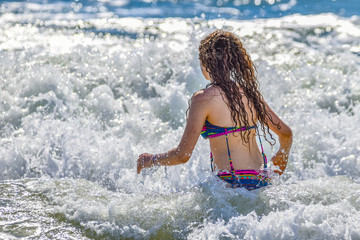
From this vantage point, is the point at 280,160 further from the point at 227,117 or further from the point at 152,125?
the point at 152,125

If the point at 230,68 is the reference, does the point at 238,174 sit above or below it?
below

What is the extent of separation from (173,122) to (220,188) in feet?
10.2

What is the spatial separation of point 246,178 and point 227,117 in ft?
1.62

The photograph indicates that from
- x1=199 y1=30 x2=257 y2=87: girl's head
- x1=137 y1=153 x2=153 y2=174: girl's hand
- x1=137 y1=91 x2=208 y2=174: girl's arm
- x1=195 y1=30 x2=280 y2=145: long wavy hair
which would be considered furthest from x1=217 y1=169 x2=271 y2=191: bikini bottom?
x1=199 y1=30 x2=257 y2=87: girl's head

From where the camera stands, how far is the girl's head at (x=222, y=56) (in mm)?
3566

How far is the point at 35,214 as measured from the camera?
→ 4289 millimetres

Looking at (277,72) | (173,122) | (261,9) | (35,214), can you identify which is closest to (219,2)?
(261,9)

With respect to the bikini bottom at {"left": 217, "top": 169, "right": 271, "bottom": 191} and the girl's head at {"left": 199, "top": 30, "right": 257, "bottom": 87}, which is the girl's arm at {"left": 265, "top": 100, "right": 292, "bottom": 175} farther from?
the girl's head at {"left": 199, "top": 30, "right": 257, "bottom": 87}

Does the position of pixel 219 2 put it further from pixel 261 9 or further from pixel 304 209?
pixel 304 209

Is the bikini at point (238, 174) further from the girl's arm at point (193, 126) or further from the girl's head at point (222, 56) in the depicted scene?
the girl's head at point (222, 56)

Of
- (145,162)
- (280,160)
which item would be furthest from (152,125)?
(145,162)

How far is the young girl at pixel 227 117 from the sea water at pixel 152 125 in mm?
177

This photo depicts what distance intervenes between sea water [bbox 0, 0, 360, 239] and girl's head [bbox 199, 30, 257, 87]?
2.68ft

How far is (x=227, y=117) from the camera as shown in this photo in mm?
3604
